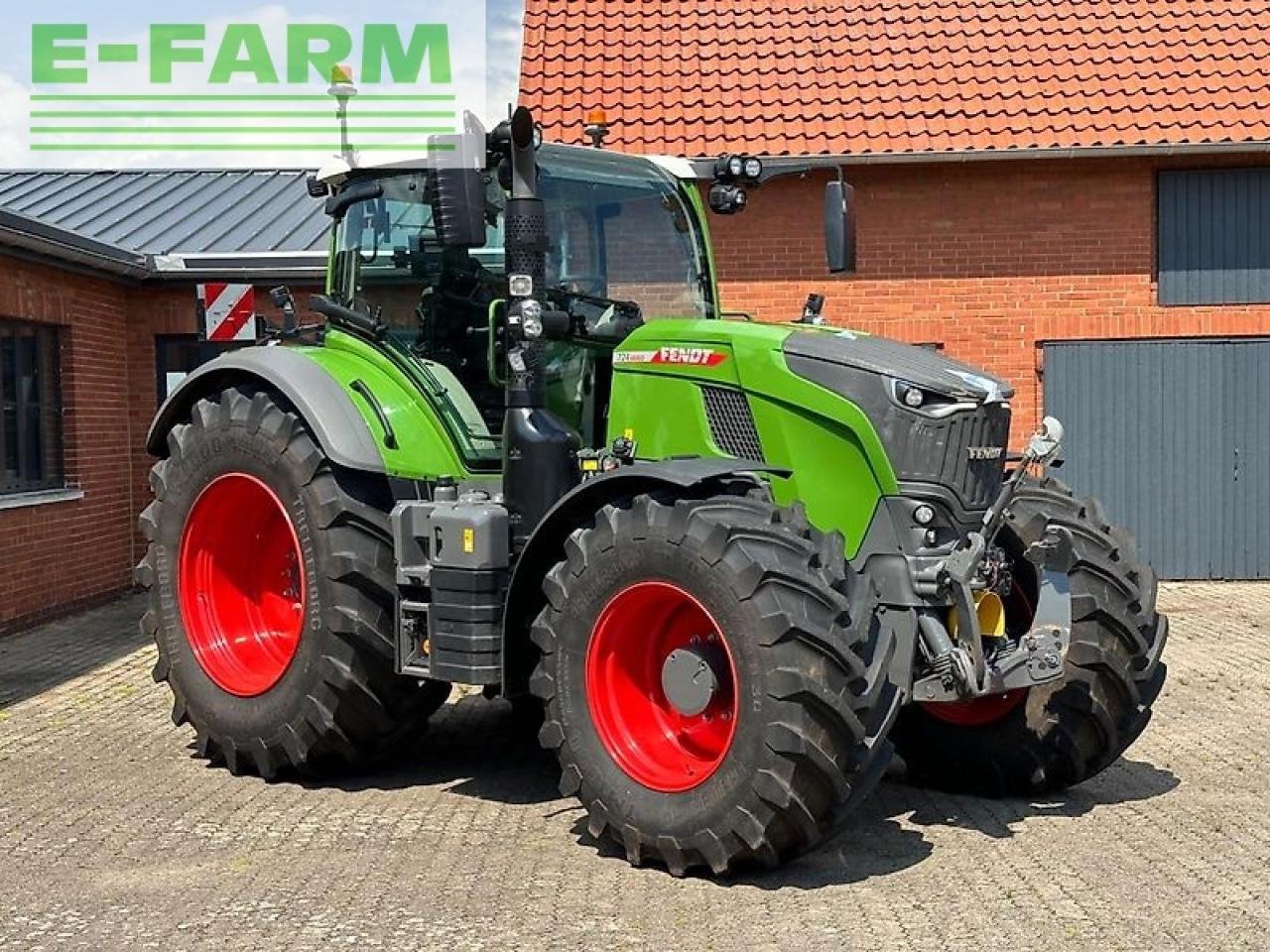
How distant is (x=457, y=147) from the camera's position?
6.25 meters

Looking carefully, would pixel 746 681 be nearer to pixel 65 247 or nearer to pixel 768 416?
pixel 768 416

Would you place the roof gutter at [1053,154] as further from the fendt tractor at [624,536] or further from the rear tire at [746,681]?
the rear tire at [746,681]

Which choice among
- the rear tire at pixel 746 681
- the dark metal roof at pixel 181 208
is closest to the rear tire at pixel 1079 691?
the rear tire at pixel 746 681

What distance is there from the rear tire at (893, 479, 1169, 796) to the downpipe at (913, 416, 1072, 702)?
17 cm

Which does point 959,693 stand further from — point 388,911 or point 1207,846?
point 388,911

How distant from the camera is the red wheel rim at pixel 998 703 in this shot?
6641 mm

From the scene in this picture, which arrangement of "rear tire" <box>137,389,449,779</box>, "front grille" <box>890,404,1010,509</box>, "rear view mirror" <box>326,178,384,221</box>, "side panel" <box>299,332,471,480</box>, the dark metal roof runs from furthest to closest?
the dark metal roof
"rear view mirror" <box>326,178,384,221</box>
"side panel" <box>299,332,471,480</box>
"rear tire" <box>137,389,449,779</box>
"front grille" <box>890,404,1010,509</box>

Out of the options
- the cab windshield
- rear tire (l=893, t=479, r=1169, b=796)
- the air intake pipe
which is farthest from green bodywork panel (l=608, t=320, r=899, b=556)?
rear tire (l=893, t=479, r=1169, b=796)

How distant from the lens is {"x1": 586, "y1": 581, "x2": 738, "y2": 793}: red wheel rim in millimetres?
5723

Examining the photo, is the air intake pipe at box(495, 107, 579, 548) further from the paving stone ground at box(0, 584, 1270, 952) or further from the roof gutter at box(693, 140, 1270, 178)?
the roof gutter at box(693, 140, 1270, 178)

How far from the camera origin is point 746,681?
5.36 metres

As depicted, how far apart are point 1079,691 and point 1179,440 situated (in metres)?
8.69

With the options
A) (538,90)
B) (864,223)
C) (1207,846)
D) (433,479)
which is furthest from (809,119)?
(1207,846)

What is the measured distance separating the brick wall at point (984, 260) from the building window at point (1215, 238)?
14 centimetres
